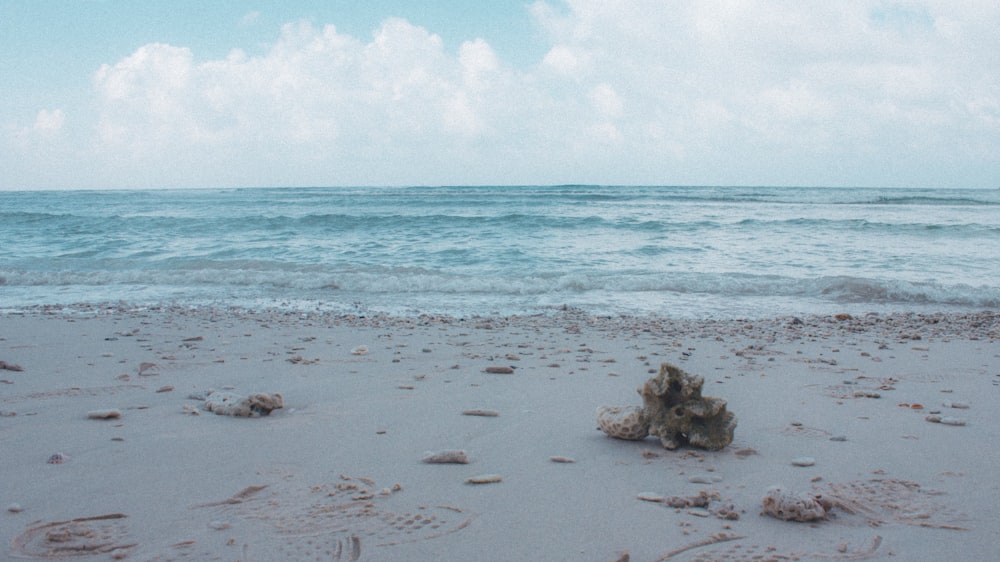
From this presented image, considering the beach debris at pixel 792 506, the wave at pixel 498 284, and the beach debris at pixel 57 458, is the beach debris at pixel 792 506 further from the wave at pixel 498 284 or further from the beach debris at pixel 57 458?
the wave at pixel 498 284

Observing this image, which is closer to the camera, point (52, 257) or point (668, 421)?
point (668, 421)

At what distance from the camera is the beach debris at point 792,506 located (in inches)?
89.3

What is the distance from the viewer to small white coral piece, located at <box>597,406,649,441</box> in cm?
314

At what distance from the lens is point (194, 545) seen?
209 centimetres

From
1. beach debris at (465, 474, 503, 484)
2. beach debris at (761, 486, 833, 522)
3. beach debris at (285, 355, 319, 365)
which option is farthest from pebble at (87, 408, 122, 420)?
beach debris at (761, 486, 833, 522)

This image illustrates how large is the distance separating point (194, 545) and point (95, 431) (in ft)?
5.32

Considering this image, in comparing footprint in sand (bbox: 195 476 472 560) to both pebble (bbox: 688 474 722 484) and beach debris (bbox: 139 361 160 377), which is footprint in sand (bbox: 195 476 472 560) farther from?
beach debris (bbox: 139 361 160 377)

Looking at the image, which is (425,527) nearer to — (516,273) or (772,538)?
(772,538)

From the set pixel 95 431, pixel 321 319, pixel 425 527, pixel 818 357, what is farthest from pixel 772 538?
pixel 321 319

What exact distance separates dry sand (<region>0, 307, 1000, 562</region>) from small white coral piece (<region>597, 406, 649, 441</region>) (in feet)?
0.21

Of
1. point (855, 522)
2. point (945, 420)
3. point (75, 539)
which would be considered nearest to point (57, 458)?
point (75, 539)

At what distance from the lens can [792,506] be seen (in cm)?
228

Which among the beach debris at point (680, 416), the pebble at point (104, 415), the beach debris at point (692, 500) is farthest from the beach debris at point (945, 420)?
the pebble at point (104, 415)

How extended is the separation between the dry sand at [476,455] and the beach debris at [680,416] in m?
0.07
